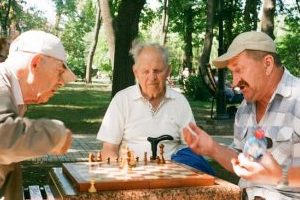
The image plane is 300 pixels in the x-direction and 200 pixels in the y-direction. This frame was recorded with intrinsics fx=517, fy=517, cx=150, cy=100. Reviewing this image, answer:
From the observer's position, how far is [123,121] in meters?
4.16

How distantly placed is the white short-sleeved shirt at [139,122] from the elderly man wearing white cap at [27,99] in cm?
150

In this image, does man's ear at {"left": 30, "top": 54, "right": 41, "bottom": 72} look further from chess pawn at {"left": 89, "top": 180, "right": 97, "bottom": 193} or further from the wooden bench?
the wooden bench

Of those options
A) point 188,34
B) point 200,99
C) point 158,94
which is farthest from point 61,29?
point 158,94

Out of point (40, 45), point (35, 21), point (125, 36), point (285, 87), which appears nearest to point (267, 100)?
point (285, 87)

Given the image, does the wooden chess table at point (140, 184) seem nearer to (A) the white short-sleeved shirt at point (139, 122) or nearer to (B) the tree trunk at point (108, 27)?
(A) the white short-sleeved shirt at point (139, 122)

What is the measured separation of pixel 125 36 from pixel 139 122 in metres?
6.04

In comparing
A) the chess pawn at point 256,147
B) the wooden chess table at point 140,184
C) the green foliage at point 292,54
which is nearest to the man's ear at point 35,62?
the wooden chess table at point 140,184

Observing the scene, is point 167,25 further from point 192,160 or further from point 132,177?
point 132,177

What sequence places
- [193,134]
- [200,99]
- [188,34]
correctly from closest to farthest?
[193,134], [200,99], [188,34]

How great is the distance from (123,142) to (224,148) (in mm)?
1110

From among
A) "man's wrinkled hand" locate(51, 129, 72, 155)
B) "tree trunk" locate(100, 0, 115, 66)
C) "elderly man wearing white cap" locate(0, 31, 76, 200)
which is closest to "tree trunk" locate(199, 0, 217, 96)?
"tree trunk" locate(100, 0, 115, 66)

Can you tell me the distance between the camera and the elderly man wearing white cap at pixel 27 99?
1889 mm

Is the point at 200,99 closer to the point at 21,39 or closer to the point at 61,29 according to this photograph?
the point at 21,39

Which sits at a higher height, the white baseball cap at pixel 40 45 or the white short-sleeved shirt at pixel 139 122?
the white baseball cap at pixel 40 45
